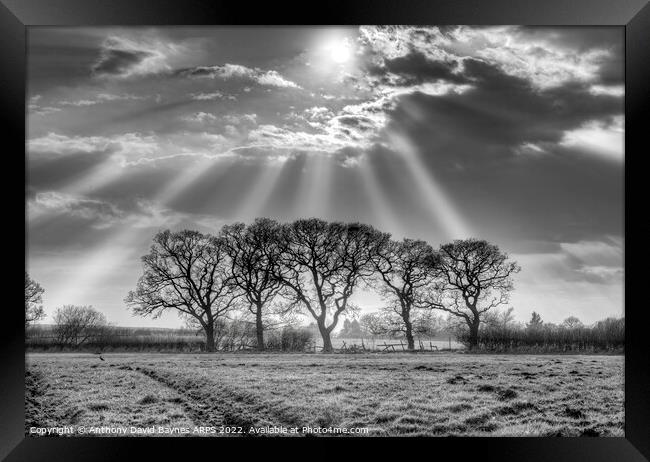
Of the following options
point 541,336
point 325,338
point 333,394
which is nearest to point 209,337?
point 325,338

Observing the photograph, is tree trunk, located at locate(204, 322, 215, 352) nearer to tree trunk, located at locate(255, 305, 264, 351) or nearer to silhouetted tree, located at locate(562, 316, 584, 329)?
tree trunk, located at locate(255, 305, 264, 351)

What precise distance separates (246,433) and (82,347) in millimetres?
6240

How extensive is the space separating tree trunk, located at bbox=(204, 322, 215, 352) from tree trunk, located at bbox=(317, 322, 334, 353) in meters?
2.46

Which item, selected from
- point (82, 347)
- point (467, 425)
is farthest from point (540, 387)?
point (82, 347)

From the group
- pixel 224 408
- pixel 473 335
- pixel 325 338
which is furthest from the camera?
pixel 473 335

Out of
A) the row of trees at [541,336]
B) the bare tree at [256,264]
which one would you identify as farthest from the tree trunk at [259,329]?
the row of trees at [541,336]

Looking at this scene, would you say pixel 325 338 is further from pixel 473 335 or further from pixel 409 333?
pixel 473 335

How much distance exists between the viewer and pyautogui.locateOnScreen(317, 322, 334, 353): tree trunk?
Answer: 12.0m

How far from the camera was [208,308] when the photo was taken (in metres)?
12.3
